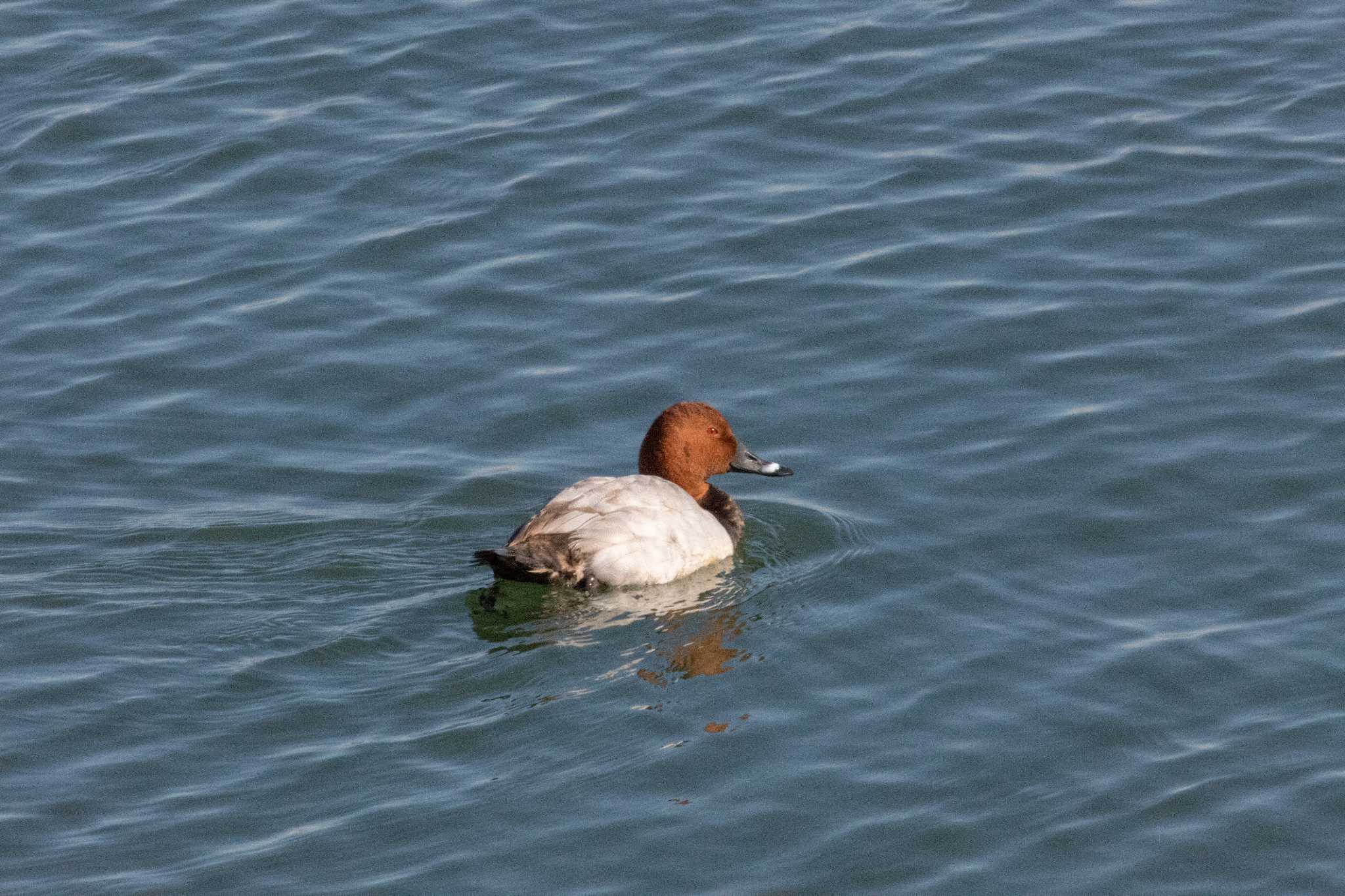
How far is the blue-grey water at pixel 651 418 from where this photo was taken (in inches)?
285

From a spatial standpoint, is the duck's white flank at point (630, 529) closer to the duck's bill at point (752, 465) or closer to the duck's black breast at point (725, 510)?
the duck's black breast at point (725, 510)

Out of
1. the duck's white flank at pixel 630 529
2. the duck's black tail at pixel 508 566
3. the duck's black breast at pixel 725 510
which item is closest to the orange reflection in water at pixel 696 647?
the duck's white flank at pixel 630 529

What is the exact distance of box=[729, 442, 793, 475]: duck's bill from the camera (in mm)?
10078

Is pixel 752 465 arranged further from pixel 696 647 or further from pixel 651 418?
pixel 696 647

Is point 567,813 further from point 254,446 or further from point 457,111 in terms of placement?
point 457,111

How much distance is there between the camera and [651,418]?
35.2 feet

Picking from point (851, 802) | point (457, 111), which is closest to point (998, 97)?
point (457, 111)

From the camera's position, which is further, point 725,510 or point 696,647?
point 725,510

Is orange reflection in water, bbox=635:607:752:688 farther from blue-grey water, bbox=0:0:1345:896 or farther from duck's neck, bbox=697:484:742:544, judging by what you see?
duck's neck, bbox=697:484:742:544

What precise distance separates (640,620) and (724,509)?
130 centimetres

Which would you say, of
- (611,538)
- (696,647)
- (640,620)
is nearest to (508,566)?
(611,538)

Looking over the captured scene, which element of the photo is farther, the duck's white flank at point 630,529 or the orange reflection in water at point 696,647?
the duck's white flank at point 630,529

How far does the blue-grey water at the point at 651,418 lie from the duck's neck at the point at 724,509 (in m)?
0.14

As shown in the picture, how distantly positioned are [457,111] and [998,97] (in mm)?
3797
